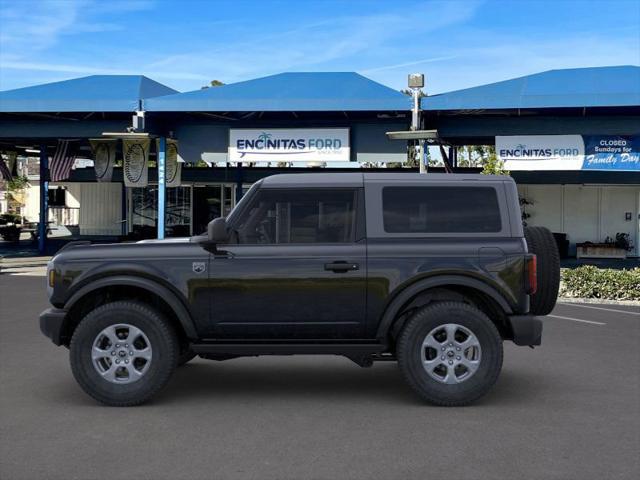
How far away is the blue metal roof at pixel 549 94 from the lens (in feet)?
67.2

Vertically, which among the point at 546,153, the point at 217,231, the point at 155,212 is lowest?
the point at 217,231

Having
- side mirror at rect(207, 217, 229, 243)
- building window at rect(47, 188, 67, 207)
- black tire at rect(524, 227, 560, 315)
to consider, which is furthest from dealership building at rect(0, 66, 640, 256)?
side mirror at rect(207, 217, 229, 243)

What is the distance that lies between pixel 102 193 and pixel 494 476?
36.9 meters

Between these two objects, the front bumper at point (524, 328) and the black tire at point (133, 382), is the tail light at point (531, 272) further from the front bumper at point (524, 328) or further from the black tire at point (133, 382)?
the black tire at point (133, 382)

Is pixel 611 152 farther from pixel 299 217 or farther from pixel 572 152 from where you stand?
pixel 299 217

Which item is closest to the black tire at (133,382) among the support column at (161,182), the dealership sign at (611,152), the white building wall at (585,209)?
the support column at (161,182)

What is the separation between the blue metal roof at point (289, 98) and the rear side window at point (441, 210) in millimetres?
15212

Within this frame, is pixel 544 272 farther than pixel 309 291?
Yes

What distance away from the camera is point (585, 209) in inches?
1169

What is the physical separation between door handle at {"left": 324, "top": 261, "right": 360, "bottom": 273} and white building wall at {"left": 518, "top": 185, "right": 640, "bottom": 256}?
81.4 feet

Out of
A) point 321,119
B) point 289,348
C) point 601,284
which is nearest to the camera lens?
point 289,348

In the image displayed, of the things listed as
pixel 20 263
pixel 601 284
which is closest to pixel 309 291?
pixel 601 284

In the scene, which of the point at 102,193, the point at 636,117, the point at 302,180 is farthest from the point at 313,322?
the point at 102,193

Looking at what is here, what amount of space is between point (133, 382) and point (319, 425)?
1730 mm
